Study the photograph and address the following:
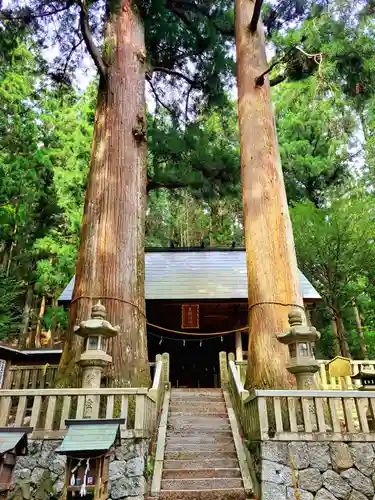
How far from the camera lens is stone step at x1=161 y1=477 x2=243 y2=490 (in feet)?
12.8

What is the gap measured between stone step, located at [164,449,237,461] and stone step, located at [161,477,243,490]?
18.2 inches

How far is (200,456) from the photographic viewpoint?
452 cm

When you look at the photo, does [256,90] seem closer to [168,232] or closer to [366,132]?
[366,132]

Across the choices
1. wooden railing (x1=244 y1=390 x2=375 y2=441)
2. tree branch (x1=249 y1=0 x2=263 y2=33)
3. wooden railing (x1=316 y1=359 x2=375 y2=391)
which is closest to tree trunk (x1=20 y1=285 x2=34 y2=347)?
wooden railing (x1=316 y1=359 x2=375 y2=391)

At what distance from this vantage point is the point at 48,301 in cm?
1761

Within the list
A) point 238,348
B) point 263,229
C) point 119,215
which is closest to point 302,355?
point 263,229

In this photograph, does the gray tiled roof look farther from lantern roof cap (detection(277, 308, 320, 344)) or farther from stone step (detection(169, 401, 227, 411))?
lantern roof cap (detection(277, 308, 320, 344))

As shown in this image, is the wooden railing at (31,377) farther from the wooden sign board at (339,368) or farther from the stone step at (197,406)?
the wooden sign board at (339,368)

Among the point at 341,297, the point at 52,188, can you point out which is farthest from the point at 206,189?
the point at 52,188

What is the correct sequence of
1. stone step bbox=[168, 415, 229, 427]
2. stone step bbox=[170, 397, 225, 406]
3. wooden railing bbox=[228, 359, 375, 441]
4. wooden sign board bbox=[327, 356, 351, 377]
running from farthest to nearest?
wooden sign board bbox=[327, 356, 351, 377]
stone step bbox=[170, 397, 225, 406]
stone step bbox=[168, 415, 229, 427]
wooden railing bbox=[228, 359, 375, 441]

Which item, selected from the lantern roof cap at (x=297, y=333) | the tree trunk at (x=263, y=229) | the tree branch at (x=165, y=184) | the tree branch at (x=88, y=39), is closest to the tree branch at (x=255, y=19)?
the tree trunk at (x=263, y=229)

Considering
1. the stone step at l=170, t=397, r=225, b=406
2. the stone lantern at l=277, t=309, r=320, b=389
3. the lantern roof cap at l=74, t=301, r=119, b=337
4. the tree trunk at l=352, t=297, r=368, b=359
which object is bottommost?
the stone step at l=170, t=397, r=225, b=406

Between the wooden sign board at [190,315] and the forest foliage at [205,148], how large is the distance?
2.93 metres

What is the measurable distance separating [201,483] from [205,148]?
7.52 m
